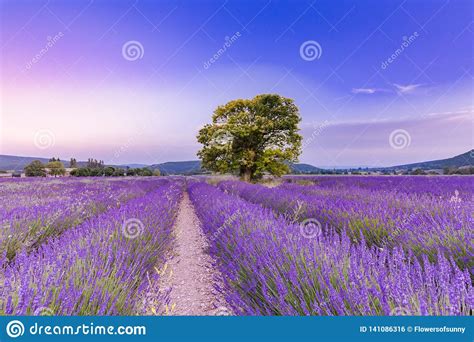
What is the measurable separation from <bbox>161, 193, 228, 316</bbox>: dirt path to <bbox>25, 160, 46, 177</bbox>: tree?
23931 mm

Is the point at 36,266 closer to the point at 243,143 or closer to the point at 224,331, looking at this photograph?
the point at 224,331

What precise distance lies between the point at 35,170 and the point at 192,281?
87.0ft

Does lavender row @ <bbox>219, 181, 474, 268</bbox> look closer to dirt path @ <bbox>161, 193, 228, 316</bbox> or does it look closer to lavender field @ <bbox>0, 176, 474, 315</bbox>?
lavender field @ <bbox>0, 176, 474, 315</bbox>

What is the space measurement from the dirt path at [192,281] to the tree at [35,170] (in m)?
23.9

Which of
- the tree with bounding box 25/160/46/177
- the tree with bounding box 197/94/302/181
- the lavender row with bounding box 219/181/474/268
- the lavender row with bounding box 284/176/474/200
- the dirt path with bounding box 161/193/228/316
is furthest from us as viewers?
the tree with bounding box 25/160/46/177

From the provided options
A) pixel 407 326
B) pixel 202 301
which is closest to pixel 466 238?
pixel 407 326

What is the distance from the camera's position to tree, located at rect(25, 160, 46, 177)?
2335 centimetres

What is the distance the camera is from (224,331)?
134 centimetres

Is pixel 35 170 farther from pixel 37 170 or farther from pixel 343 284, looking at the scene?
pixel 343 284

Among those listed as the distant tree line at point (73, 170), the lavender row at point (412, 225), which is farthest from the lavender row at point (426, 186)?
the distant tree line at point (73, 170)

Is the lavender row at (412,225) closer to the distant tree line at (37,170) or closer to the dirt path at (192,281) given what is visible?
the dirt path at (192,281)

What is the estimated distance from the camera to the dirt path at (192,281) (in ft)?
8.24

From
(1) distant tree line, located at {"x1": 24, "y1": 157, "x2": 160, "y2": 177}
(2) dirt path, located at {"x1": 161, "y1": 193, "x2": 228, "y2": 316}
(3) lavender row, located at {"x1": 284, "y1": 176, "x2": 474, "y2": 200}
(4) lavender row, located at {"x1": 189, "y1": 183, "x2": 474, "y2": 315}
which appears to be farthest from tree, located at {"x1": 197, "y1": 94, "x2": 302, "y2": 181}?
(4) lavender row, located at {"x1": 189, "y1": 183, "x2": 474, "y2": 315}

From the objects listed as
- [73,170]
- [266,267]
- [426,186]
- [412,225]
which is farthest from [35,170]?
[412,225]
